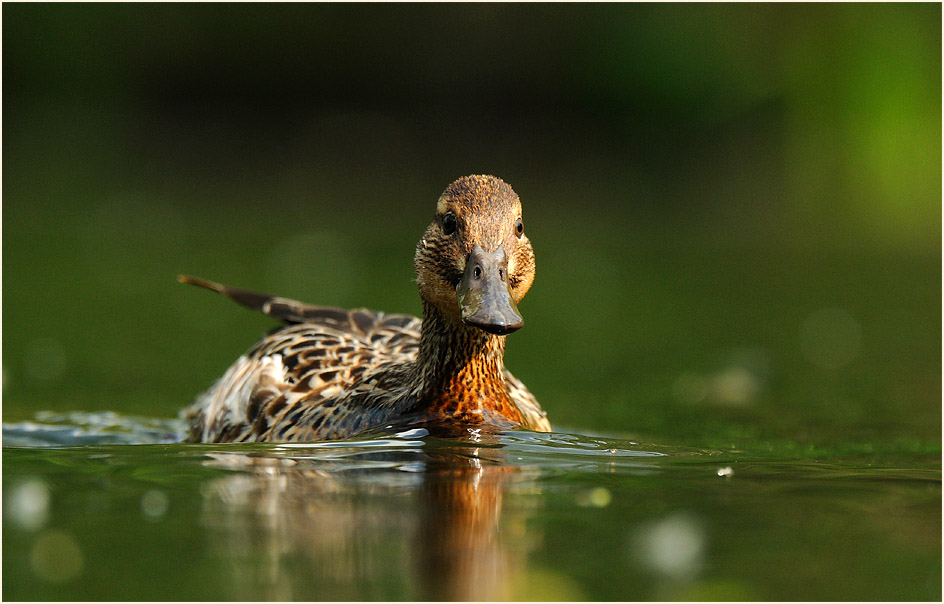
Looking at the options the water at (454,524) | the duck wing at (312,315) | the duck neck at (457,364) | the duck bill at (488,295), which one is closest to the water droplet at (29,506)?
the water at (454,524)

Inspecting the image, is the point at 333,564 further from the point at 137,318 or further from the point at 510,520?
the point at 137,318

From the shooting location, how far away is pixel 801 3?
62.5 feet

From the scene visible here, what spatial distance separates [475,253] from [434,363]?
2.20ft

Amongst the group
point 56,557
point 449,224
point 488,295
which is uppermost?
point 449,224

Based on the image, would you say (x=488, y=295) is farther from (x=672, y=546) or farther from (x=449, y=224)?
(x=672, y=546)

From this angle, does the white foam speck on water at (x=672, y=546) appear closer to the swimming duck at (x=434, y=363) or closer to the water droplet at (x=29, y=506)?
the swimming duck at (x=434, y=363)

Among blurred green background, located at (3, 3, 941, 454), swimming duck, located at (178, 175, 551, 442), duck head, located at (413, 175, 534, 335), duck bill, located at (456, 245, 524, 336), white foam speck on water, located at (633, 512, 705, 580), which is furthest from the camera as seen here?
blurred green background, located at (3, 3, 941, 454)

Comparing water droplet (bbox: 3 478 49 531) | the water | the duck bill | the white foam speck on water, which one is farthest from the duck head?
water droplet (bbox: 3 478 49 531)

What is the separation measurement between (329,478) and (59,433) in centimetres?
274

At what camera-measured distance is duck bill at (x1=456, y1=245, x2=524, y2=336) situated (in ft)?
15.1

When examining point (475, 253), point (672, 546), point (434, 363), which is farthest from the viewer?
point (434, 363)

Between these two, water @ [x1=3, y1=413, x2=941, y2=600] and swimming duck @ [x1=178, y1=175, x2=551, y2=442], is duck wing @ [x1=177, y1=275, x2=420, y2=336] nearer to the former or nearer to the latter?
swimming duck @ [x1=178, y1=175, x2=551, y2=442]

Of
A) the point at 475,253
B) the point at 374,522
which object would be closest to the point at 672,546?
the point at 374,522

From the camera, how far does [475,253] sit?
16.6ft
